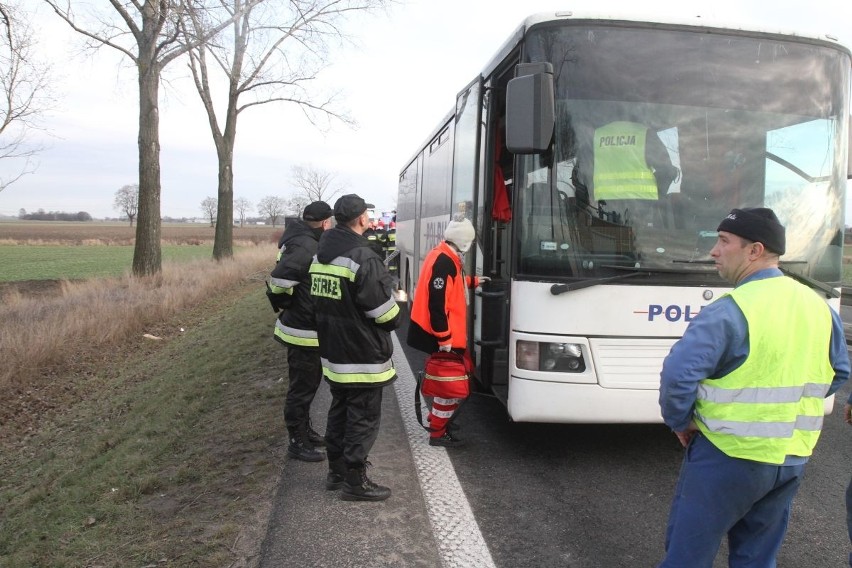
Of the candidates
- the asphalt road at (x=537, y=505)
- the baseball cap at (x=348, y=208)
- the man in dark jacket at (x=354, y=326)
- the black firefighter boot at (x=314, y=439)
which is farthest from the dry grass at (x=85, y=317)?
the baseball cap at (x=348, y=208)

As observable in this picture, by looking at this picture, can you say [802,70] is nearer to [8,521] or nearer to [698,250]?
[698,250]

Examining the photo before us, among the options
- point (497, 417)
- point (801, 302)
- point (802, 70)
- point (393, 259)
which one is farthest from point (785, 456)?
point (393, 259)

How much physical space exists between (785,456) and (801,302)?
21.4 inches

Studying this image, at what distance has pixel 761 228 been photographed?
7.51 ft

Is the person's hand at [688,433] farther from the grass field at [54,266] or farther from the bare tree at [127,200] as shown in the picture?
the bare tree at [127,200]

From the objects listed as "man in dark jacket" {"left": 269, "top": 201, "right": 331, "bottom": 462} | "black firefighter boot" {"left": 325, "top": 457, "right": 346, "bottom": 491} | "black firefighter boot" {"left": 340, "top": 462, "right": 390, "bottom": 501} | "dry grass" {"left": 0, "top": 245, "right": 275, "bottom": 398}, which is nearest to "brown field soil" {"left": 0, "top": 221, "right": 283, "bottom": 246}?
"dry grass" {"left": 0, "top": 245, "right": 275, "bottom": 398}

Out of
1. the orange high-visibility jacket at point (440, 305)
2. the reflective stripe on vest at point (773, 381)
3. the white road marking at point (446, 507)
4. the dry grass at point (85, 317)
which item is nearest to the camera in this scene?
the reflective stripe on vest at point (773, 381)

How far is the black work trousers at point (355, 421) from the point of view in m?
3.87

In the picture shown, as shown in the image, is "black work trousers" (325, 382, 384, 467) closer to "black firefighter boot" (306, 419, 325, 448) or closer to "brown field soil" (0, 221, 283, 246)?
"black firefighter boot" (306, 419, 325, 448)

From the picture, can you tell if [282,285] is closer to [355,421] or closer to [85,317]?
[355,421]

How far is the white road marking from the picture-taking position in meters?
3.25

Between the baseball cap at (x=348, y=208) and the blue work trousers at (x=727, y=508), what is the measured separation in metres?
2.27

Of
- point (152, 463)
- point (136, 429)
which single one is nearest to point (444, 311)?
point (152, 463)

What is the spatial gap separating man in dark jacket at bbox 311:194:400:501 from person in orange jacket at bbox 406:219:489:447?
796 millimetres
